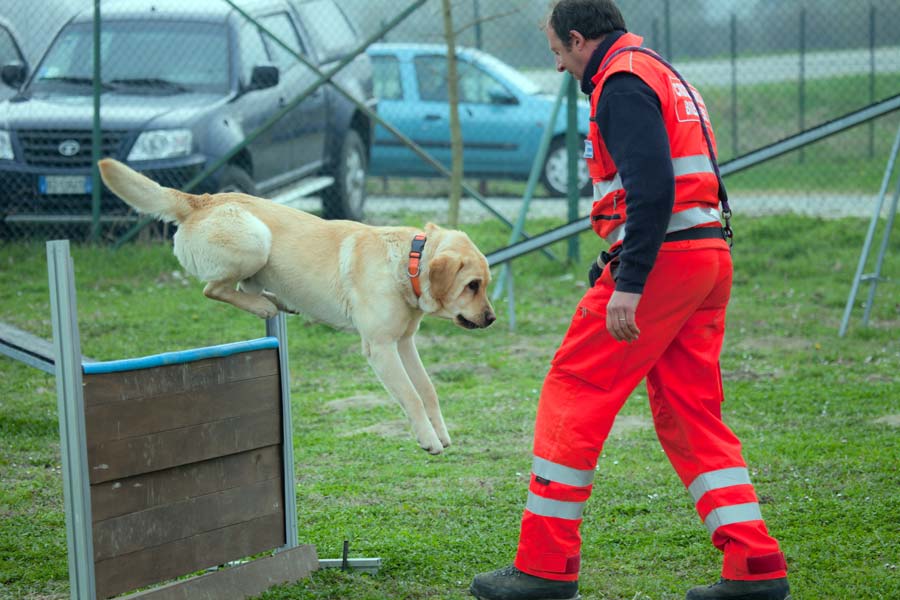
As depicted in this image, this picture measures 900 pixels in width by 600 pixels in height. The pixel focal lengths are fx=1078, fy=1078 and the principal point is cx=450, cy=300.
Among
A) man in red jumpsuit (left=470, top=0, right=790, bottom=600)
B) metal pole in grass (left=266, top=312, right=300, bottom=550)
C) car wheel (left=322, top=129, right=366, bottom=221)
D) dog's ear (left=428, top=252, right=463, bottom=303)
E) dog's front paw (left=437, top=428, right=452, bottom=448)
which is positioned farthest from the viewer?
car wheel (left=322, top=129, right=366, bottom=221)

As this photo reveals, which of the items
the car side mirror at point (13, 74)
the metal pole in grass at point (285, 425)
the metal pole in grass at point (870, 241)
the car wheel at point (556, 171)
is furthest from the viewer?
the car wheel at point (556, 171)

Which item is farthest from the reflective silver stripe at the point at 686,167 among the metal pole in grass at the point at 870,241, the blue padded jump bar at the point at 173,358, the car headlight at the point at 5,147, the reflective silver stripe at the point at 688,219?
the car headlight at the point at 5,147

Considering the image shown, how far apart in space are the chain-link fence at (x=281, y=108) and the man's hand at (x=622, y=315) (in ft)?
18.1

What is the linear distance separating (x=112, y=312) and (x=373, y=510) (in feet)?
14.8

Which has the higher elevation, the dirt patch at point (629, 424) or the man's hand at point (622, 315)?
the man's hand at point (622, 315)

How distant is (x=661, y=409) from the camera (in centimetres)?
371

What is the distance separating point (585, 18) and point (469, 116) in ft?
29.9

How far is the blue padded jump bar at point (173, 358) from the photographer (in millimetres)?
3371

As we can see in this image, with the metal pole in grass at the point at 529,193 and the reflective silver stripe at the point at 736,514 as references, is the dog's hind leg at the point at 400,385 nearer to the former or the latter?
the reflective silver stripe at the point at 736,514

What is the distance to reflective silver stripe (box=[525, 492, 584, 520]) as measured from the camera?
351cm

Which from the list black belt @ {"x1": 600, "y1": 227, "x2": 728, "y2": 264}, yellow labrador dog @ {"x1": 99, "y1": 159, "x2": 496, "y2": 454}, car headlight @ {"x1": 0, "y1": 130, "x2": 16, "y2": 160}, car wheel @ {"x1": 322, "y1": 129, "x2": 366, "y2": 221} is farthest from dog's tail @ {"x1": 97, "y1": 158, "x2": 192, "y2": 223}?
car wheel @ {"x1": 322, "y1": 129, "x2": 366, "y2": 221}

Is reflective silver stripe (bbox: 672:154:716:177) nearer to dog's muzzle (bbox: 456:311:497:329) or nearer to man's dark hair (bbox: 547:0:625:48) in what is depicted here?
man's dark hair (bbox: 547:0:625:48)

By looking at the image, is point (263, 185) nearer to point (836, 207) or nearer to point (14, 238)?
point (14, 238)

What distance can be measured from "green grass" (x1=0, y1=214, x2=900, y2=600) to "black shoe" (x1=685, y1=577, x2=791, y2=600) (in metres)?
0.31
